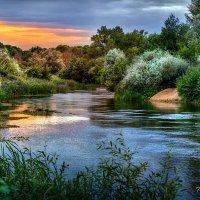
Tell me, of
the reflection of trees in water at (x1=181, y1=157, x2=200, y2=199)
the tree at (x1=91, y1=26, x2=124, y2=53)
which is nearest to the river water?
the reflection of trees in water at (x1=181, y1=157, x2=200, y2=199)

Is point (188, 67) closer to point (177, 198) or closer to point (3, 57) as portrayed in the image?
point (3, 57)

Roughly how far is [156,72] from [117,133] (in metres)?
25.1

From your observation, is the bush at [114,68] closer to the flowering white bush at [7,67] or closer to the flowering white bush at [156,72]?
the flowering white bush at [156,72]

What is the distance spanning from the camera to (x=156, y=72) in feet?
142

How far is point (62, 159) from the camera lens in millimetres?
13328

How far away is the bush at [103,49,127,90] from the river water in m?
26.7

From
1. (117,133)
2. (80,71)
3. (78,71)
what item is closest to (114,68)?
(78,71)

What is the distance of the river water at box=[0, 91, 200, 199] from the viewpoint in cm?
1292

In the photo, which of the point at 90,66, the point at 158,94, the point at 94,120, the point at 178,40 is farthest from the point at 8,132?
the point at 90,66

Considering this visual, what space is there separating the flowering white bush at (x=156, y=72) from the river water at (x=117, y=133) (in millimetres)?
15424

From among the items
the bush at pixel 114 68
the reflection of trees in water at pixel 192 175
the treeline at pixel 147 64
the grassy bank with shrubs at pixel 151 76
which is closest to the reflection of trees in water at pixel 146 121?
the reflection of trees in water at pixel 192 175

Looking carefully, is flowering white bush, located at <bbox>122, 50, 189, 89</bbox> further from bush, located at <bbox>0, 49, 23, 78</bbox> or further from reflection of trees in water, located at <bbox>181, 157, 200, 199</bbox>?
reflection of trees in water, located at <bbox>181, 157, 200, 199</bbox>

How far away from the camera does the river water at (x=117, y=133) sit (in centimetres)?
1292

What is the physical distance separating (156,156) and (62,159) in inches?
101
